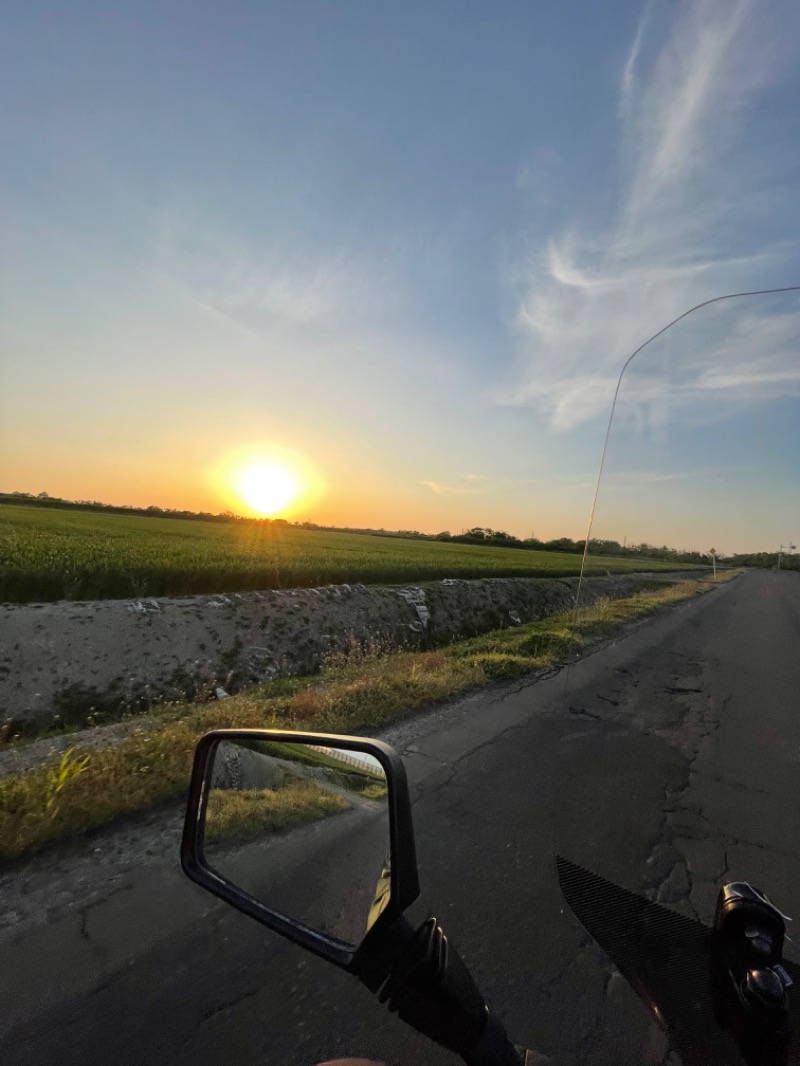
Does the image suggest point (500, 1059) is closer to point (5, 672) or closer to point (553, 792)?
point (553, 792)

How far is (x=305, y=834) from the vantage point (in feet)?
10.7

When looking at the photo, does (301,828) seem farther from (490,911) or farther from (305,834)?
(490,911)

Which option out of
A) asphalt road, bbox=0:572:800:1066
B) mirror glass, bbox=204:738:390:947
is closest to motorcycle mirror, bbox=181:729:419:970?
mirror glass, bbox=204:738:390:947

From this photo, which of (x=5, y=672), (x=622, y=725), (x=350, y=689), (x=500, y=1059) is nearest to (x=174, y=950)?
(x=500, y=1059)

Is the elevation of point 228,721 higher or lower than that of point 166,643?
higher

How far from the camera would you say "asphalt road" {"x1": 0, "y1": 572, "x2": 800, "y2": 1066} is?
6.75ft

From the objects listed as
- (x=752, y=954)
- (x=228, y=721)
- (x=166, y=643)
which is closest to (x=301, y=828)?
(x=752, y=954)

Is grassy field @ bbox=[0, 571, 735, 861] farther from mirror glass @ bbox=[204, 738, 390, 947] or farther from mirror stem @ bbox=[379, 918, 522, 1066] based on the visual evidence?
mirror stem @ bbox=[379, 918, 522, 1066]

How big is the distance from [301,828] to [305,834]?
0.15 meters

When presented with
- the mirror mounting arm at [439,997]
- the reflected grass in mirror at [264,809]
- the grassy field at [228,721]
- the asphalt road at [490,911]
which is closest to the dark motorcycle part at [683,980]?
the mirror mounting arm at [439,997]

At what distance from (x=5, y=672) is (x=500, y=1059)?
8.39 m

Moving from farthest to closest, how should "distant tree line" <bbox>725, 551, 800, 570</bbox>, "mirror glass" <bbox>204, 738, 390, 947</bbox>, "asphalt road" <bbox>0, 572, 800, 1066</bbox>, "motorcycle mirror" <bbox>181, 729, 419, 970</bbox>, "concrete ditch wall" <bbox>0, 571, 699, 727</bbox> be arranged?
"distant tree line" <bbox>725, 551, 800, 570</bbox> < "concrete ditch wall" <bbox>0, 571, 699, 727</bbox> < "asphalt road" <bbox>0, 572, 800, 1066</bbox> < "mirror glass" <bbox>204, 738, 390, 947</bbox> < "motorcycle mirror" <bbox>181, 729, 419, 970</bbox>

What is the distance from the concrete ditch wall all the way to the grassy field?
65.4 inches

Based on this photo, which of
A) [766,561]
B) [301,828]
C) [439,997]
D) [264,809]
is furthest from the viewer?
[766,561]
